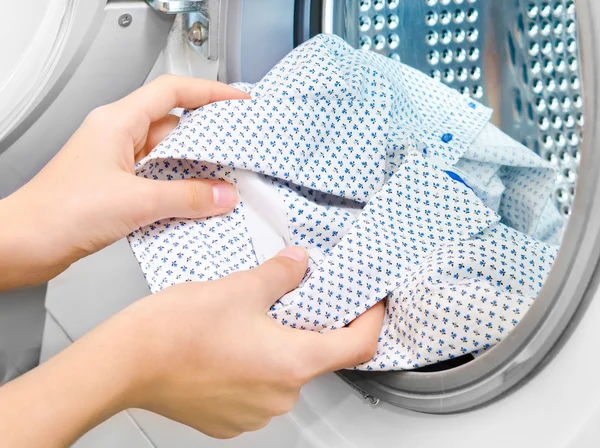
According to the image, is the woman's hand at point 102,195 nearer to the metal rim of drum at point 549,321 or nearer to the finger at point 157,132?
the finger at point 157,132

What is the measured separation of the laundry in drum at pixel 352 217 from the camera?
54 cm

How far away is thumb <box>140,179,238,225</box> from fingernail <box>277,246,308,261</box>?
7cm

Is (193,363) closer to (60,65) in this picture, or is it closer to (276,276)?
(276,276)

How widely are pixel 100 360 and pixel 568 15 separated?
628mm

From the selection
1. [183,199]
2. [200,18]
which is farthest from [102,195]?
[200,18]

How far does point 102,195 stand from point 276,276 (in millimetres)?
176

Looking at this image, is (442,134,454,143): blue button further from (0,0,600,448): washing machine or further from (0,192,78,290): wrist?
(0,192,78,290): wrist

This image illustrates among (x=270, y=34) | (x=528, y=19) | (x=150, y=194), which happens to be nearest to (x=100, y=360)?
(x=150, y=194)

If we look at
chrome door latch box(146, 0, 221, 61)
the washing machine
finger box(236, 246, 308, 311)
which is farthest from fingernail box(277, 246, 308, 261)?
chrome door latch box(146, 0, 221, 61)

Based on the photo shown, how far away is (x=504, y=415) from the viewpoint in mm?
476

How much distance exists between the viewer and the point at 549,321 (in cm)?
43

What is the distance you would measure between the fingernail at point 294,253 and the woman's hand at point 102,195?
0.07 metres

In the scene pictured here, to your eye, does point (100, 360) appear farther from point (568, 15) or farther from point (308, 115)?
point (568, 15)

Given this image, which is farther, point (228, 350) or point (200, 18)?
point (200, 18)
